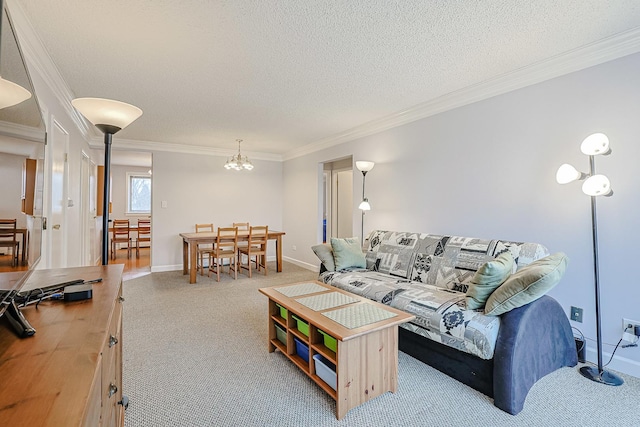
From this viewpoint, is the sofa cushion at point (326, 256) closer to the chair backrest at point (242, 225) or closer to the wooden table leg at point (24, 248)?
the wooden table leg at point (24, 248)

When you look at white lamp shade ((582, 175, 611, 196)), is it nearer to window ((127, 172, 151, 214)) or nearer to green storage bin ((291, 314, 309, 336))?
green storage bin ((291, 314, 309, 336))

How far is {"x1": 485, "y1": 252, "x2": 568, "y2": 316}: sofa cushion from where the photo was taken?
1710 millimetres

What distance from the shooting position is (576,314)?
2324mm

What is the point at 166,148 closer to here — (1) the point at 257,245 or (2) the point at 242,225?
(2) the point at 242,225

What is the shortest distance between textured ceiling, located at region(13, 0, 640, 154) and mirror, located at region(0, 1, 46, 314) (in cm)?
107

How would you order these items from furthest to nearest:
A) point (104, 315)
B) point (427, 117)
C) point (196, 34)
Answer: point (427, 117) → point (196, 34) → point (104, 315)

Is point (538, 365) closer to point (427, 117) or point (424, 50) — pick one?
point (424, 50)

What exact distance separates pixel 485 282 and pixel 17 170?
2.35 meters

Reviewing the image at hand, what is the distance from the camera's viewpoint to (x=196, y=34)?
2.04 meters

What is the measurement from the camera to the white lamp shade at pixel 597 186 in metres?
1.94

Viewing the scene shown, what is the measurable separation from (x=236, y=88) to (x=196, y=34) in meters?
0.90

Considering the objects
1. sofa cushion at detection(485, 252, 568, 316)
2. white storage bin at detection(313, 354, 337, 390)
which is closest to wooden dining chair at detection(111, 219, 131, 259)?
white storage bin at detection(313, 354, 337, 390)

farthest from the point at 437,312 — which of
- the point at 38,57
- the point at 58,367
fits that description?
the point at 38,57

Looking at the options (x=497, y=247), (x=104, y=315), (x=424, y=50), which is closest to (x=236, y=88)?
(x=424, y=50)
